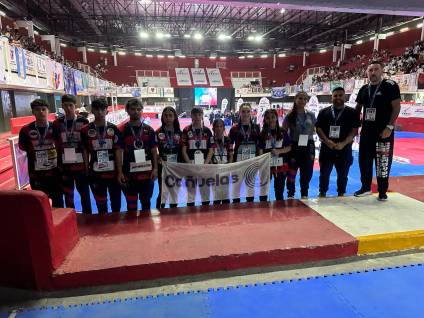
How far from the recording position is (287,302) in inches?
97.0

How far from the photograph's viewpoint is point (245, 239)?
123 inches

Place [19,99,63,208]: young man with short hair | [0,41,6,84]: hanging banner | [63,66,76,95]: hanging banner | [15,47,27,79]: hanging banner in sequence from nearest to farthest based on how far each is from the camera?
[19,99,63,208]: young man with short hair → [0,41,6,84]: hanging banner → [15,47,27,79]: hanging banner → [63,66,76,95]: hanging banner

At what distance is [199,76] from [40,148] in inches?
1468

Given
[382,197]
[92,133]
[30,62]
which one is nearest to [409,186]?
[382,197]

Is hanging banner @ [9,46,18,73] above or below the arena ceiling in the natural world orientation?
below

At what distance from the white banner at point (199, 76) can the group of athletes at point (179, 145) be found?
35.8 meters

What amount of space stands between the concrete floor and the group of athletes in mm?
1308

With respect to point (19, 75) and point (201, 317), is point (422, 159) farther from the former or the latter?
point (19, 75)

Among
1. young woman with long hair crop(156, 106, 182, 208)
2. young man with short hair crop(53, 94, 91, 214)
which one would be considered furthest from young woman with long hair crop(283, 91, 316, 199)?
young man with short hair crop(53, 94, 91, 214)

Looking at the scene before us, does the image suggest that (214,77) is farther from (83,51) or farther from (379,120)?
(379,120)

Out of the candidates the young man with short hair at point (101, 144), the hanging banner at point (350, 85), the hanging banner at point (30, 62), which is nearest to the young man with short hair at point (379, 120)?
the young man with short hair at point (101, 144)

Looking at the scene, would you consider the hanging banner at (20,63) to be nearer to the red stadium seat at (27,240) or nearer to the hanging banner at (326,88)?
the red stadium seat at (27,240)

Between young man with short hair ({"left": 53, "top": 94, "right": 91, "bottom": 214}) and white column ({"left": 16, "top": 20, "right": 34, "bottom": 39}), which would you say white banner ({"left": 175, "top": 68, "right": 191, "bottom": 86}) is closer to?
white column ({"left": 16, "top": 20, "right": 34, "bottom": 39})

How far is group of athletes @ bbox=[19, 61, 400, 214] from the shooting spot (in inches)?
140
